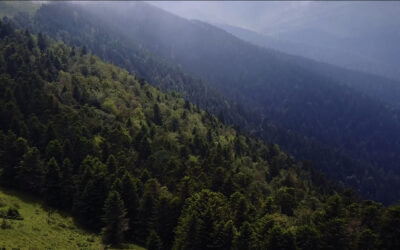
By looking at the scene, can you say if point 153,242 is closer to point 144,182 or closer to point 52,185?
point 144,182

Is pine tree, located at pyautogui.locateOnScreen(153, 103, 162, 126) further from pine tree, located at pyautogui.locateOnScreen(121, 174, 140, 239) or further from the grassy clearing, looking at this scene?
the grassy clearing

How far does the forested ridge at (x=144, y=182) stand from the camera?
201 feet

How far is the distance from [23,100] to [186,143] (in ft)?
213

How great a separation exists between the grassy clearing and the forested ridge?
12.9 feet

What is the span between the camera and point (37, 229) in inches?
2334

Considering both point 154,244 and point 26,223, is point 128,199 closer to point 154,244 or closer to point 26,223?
point 154,244

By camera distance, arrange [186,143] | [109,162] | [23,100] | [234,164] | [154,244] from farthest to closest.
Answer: [186,143] → [234,164] → [23,100] → [109,162] → [154,244]

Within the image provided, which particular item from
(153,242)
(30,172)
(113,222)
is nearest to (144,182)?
(113,222)

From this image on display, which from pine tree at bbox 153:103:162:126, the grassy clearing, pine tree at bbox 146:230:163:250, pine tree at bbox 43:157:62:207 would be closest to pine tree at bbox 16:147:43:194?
pine tree at bbox 43:157:62:207

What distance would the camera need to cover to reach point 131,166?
309 ft

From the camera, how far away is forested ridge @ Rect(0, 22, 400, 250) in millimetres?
61344

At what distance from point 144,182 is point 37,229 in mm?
34663

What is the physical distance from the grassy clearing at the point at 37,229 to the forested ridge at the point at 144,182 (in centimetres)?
392

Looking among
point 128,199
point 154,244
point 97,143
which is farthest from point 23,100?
point 154,244
